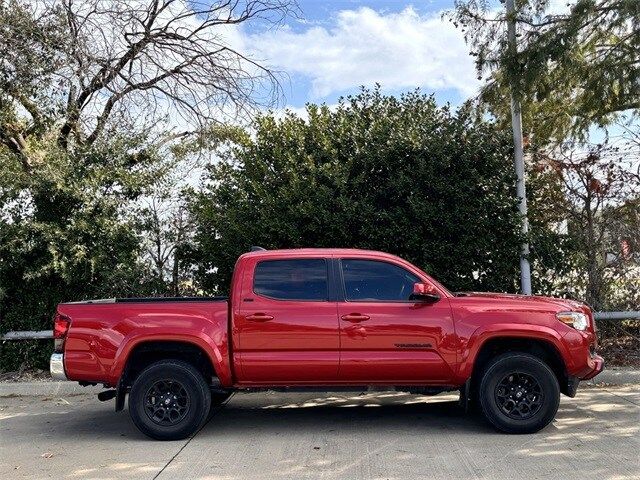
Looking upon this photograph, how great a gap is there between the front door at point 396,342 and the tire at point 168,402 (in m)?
1.44

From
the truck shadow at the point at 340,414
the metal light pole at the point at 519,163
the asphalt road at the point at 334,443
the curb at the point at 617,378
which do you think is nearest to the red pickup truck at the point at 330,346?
the asphalt road at the point at 334,443

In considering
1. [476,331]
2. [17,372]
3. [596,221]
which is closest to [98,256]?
[17,372]

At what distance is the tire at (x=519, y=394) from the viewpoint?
22.5ft

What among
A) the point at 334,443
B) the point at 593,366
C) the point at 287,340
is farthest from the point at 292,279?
the point at 593,366

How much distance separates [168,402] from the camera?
6996mm

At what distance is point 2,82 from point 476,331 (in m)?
9.24

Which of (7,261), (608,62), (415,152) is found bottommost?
(7,261)

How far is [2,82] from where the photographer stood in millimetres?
11844

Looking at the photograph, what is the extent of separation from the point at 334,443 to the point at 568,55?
22.0 ft

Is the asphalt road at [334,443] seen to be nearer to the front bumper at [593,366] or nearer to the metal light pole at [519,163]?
the front bumper at [593,366]

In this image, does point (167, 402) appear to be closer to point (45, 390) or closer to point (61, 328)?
point (61, 328)

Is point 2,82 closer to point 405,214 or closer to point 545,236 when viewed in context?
point 405,214

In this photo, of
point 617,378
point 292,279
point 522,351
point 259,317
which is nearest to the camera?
point 259,317

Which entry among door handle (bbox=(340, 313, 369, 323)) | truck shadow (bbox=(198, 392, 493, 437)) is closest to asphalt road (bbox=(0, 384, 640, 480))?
truck shadow (bbox=(198, 392, 493, 437))
